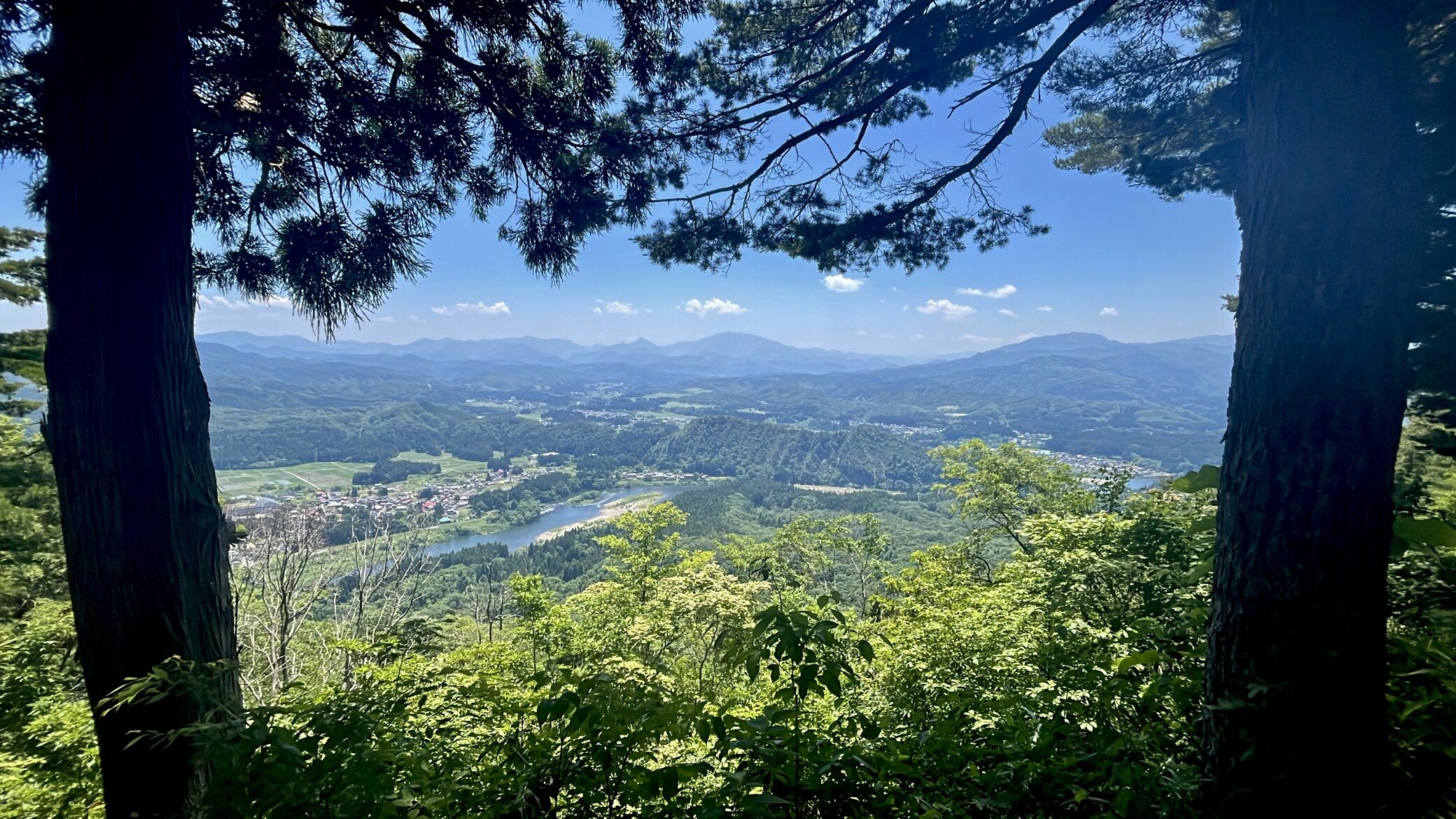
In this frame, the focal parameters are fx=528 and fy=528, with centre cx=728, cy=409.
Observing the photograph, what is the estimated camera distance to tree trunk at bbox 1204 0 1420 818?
110cm

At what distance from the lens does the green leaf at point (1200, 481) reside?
1499 mm

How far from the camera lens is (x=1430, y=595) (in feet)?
6.35

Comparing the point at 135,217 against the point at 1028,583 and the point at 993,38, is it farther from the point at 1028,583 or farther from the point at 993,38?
the point at 1028,583

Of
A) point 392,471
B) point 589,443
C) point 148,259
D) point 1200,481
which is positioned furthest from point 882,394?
point 148,259

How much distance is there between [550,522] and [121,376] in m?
52.5

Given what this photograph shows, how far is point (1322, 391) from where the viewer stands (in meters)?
1.13

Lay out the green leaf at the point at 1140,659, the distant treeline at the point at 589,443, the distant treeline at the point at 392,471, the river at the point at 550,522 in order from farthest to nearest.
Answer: the distant treeline at the point at 589,443
the distant treeline at the point at 392,471
the river at the point at 550,522
the green leaf at the point at 1140,659

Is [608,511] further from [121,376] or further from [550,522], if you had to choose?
[121,376]

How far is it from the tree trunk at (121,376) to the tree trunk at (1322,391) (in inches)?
107

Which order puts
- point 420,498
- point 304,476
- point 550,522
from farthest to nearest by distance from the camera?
point 304,476, point 550,522, point 420,498

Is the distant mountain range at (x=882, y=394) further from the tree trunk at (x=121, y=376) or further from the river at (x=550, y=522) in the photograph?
the tree trunk at (x=121, y=376)

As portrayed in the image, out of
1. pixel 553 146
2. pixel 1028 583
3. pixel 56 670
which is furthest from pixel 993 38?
pixel 56 670

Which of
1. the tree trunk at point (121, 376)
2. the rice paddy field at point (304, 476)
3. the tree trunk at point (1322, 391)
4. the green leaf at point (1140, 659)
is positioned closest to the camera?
the tree trunk at point (1322, 391)

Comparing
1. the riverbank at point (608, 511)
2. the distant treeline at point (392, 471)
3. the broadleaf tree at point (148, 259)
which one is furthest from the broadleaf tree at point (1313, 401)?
the distant treeline at point (392, 471)
